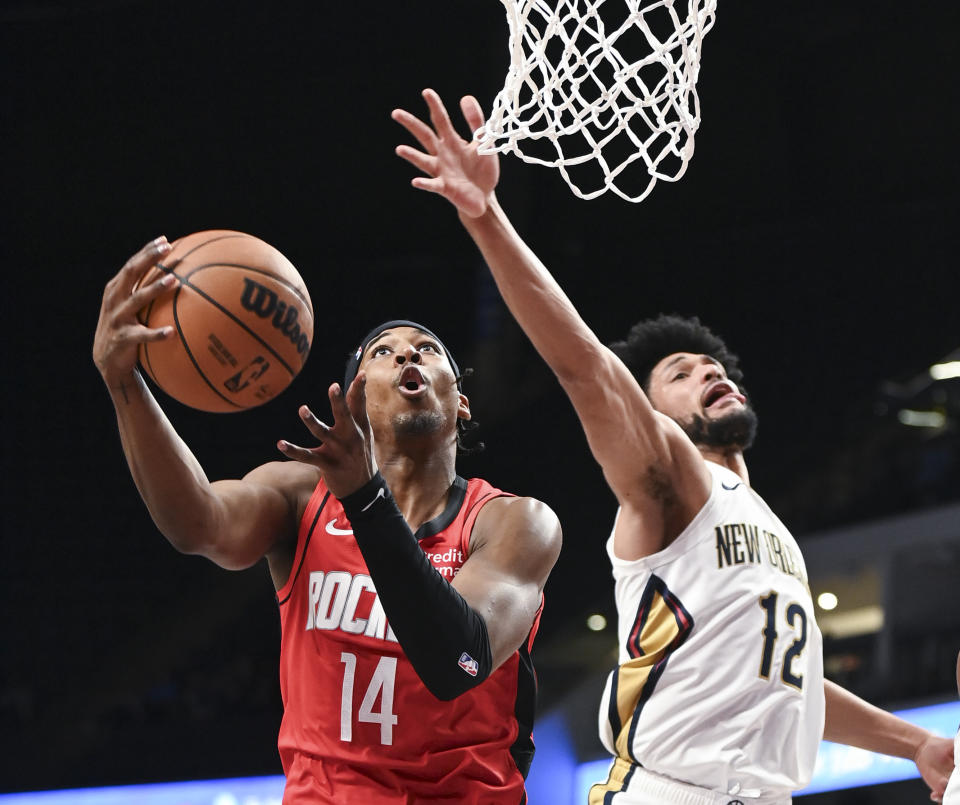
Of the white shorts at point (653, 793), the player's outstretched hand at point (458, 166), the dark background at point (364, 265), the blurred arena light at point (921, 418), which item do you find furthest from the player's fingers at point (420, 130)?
the blurred arena light at point (921, 418)

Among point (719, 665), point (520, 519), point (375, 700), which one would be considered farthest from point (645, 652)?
point (375, 700)

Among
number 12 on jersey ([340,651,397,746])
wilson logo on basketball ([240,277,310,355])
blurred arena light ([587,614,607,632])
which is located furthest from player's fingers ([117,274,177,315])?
blurred arena light ([587,614,607,632])

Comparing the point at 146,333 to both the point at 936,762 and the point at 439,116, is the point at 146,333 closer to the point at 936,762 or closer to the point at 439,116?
the point at 439,116

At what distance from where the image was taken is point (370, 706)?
7.86 feet

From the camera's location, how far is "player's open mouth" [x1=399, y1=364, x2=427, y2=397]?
9.16 feet

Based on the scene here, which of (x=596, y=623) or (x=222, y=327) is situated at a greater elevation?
(x=596, y=623)

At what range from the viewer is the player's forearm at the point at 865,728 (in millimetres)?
3086

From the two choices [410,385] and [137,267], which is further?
[410,385]

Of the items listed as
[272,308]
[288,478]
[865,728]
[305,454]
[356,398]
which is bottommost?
[865,728]

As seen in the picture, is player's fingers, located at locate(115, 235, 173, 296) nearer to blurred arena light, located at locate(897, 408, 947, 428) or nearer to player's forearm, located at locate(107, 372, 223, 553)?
player's forearm, located at locate(107, 372, 223, 553)

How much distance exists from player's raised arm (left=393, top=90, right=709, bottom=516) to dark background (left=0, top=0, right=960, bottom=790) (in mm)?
5067

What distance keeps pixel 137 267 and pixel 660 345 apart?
173 centimetres

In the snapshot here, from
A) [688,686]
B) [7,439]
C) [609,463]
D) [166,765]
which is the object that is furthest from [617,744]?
[7,439]

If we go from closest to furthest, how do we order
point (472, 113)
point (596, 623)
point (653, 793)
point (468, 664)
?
point (468, 664) → point (472, 113) → point (653, 793) → point (596, 623)
